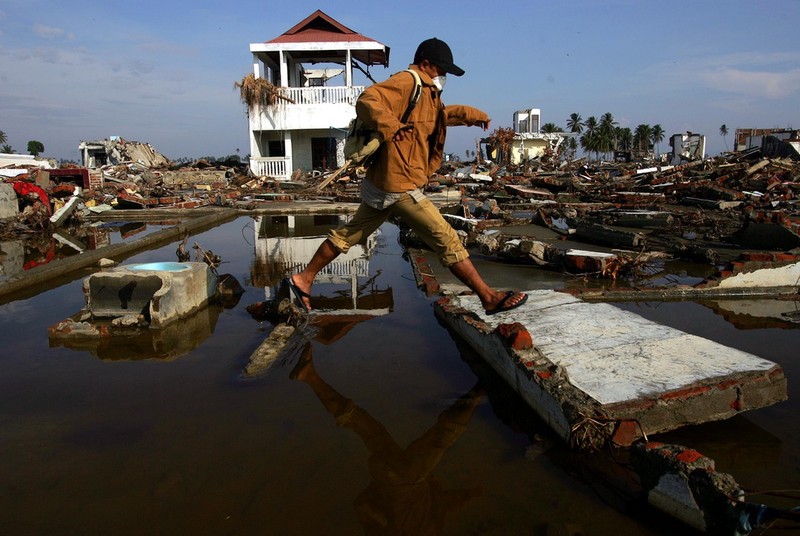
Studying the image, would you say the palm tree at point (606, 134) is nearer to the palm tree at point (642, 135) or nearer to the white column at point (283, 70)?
the palm tree at point (642, 135)

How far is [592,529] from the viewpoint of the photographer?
6.09 ft

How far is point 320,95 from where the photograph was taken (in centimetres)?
2370

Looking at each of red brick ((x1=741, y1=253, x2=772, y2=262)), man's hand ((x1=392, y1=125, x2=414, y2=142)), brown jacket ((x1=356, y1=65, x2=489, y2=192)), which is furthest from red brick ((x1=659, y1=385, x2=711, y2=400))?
red brick ((x1=741, y1=253, x2=772, y2=262))

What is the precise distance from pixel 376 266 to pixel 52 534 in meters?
5.16

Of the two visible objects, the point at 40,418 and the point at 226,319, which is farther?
the point at 226,319

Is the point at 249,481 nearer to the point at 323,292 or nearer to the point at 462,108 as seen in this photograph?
the point at 462,108

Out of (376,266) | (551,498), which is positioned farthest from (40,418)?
(376,266)

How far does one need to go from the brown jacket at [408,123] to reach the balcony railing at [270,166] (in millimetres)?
21396

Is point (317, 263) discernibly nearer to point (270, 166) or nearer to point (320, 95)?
point (320, 95)

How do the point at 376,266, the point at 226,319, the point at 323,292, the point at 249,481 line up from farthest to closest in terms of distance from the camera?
the point at 376,266 → the point at 323,292 → the point at 226,319 → the point at 249,481

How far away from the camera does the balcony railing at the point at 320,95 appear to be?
2350 cm

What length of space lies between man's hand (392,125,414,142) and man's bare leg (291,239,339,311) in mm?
899

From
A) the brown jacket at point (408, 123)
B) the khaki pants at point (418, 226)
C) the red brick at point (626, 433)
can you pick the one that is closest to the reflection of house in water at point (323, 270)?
the khaki pants at point (418, 226)

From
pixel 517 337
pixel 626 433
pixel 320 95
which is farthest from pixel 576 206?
pixel 320 95
